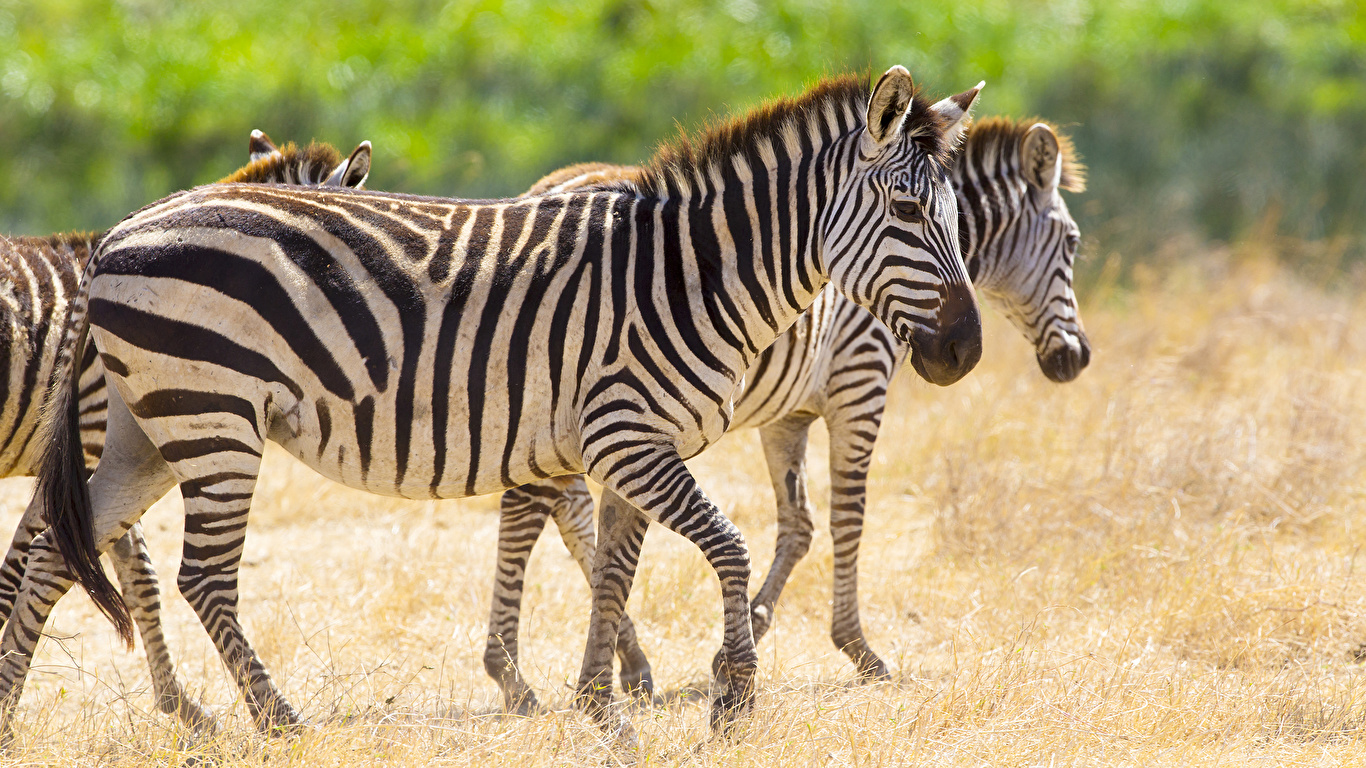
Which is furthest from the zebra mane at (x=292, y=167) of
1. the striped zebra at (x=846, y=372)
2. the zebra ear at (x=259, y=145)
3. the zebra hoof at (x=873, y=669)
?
the zebra hoof at (x=873, y=669)

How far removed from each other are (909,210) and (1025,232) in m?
2.24

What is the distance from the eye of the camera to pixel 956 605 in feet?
19.6

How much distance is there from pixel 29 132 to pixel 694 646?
10.7 metres

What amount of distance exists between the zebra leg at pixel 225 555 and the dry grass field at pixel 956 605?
0.57 feet

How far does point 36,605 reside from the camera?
167 inches

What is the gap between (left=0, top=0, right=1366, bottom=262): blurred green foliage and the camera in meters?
12.6

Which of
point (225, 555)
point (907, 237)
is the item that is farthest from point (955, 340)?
point (225, 555)

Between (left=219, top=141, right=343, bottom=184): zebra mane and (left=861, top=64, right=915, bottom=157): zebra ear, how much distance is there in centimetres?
268

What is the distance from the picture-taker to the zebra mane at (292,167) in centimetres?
518

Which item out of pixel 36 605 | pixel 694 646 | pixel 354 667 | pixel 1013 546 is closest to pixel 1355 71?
pixel 1013 546

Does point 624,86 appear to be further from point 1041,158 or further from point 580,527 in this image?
point 580,527

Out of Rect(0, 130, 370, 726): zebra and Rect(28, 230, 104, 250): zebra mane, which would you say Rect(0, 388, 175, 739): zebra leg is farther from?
Rect(28, 230, 104, 250): zebra mane

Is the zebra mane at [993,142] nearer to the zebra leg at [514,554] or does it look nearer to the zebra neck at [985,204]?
the zebra neck at [985,204]

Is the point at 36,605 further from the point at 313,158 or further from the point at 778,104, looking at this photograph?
the point at 778,104
